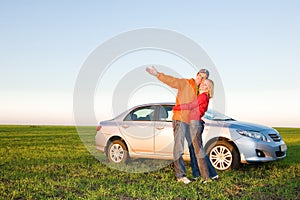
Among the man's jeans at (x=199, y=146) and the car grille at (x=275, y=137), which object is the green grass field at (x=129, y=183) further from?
the car grille at (x=275, y=137)

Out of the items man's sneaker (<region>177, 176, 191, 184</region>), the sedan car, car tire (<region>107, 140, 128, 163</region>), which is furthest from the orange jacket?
car tire (<region>107, 140, 128, 163</region>)

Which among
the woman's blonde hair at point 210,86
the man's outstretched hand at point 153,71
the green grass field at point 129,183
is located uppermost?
the man's outstretched hand at point 153,71

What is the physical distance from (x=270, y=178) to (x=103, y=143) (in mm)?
4301

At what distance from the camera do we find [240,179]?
7148 millimetres

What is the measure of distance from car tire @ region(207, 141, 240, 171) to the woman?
54.6 inches

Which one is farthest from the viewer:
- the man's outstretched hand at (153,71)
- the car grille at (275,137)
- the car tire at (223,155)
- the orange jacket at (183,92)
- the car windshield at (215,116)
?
the car windshield at (215,116)

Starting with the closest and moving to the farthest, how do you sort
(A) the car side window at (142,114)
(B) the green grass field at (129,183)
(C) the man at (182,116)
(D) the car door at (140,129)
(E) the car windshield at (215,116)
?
(B) the green grass field at (129,183), (C) the man at (182,116), (E) the car windshield at (215,116), (D) the car door at (140,129), (A) the car side window at (142,114)

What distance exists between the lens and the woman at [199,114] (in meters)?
6.59

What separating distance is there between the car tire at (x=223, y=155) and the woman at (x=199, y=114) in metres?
1.39

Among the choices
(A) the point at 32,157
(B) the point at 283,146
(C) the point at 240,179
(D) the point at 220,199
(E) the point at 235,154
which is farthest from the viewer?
(A) the point at 32,157

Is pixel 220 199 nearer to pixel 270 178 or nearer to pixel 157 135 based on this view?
pixel 270 178

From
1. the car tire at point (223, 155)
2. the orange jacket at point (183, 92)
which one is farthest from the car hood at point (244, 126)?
the orange jacket at point (183, 92)

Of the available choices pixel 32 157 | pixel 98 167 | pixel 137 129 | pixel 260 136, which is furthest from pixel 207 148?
pixel 32 157

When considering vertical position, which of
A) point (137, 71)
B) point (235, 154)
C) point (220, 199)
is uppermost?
point (137, 71)
